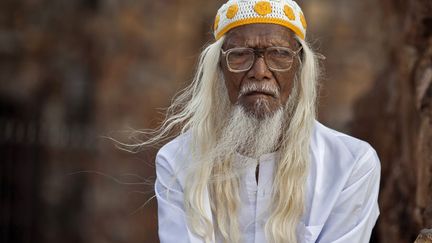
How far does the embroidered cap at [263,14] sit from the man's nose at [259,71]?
182 millimetres

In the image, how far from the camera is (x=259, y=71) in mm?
4270

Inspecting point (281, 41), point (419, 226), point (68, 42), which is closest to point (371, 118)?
point (419, 226)

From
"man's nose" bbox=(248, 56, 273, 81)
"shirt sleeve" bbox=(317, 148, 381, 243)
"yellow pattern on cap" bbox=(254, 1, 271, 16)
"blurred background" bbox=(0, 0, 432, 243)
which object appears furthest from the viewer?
"blurred background" bbox=(0, 0, 432, 243)

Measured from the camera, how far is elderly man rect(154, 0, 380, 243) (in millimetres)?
4185

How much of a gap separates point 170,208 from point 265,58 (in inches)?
27.2

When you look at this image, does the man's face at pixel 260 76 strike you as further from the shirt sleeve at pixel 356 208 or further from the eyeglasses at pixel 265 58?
the shirt sleeve at pixel 356 208

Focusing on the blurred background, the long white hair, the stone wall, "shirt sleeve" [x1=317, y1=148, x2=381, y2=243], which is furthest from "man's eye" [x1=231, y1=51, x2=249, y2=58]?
the blurred background

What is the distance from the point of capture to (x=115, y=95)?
9.98 metres

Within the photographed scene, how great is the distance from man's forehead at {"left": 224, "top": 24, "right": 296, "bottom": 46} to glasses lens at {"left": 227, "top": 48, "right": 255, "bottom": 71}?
0.03m

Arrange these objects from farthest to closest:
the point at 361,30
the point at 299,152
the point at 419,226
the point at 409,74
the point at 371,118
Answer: the point at 361,30 < the point at 371,118 < the point at 409,74 < the point at 419,226 < the point at 299,152

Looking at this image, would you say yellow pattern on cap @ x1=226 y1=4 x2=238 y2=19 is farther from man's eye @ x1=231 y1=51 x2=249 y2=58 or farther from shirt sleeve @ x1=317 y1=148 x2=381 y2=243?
shirt sleeve @ x1=317 y1=148 x2=381 y2=243

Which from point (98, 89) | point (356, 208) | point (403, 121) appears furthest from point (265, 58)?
point (98, 89)

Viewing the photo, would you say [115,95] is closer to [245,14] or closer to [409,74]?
[409,74]

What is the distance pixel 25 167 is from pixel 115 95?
4.00 feet
